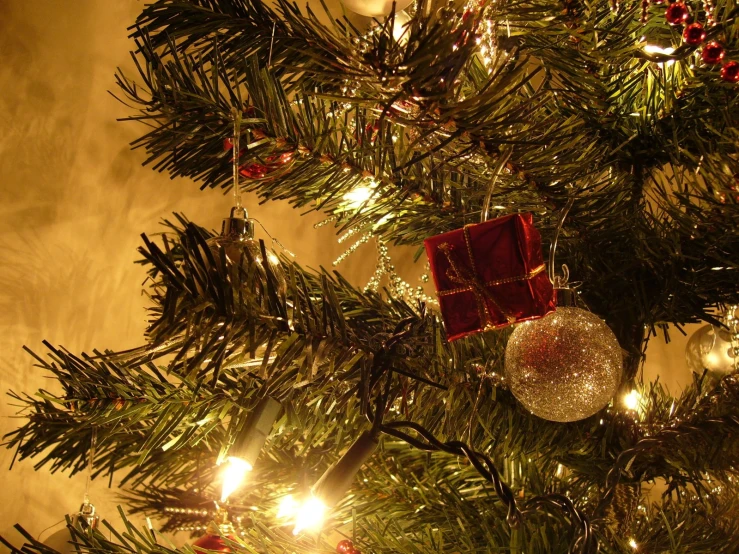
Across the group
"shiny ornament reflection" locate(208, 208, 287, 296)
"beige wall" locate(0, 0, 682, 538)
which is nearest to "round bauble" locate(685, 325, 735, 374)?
"shiny ornament reflection" locate(208, 208, 287, 296)

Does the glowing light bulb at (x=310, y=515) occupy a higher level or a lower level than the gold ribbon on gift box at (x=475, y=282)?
lower

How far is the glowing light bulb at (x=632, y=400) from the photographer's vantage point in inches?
22.9

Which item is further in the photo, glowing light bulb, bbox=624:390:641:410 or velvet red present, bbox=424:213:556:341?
glowing light bulb, bbox=624:390:641:410

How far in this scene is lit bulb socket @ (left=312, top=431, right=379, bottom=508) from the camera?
42 cm

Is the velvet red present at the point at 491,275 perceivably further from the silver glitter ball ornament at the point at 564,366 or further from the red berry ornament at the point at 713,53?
the red berry ornament at the point at 713,53

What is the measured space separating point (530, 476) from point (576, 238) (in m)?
0.21

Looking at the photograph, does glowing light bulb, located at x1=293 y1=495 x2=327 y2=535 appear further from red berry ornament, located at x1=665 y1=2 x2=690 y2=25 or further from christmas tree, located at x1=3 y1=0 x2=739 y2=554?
red berry ornament, located at x1=665 y1=2 x2=690 y2=25

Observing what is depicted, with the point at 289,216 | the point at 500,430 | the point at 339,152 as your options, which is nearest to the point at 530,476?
the point at 500,430

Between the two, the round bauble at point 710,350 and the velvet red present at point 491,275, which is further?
the round bauble at point 710,350

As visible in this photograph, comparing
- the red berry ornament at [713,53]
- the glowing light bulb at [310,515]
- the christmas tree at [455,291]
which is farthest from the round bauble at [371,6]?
the glowing light bulb at [310,515]

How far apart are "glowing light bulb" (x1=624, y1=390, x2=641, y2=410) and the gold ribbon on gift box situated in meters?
0.22

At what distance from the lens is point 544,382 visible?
0.46m

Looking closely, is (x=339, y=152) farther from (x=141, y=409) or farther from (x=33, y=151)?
(x=33, y=151)

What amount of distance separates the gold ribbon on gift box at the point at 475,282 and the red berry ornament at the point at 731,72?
0.22 meters
